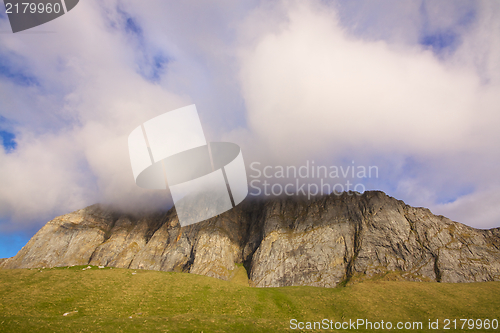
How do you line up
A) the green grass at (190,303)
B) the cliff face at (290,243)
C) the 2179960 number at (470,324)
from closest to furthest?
the green grass at (190,303) → the 2179960 number at (470,324) → the cliff face at (290,243)

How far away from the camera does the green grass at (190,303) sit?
30.2 meters

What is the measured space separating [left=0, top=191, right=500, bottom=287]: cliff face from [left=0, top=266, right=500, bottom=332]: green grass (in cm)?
2085

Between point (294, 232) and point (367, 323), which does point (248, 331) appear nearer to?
point (367, 323)

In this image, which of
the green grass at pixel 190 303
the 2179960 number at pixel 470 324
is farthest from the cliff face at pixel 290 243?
the 2179960 number at pixel 470 324

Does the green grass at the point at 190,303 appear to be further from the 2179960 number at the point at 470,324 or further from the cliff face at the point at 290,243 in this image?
the cliff face at the point at 290,243

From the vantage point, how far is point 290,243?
115 metres

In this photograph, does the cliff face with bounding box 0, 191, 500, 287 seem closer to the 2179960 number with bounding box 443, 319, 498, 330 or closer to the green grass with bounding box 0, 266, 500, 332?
the green grass with bounding box 0, 266, 500, 332

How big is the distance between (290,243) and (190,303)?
80151 mm

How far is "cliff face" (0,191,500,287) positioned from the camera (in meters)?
87.5

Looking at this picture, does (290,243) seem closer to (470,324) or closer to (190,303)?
(470,324)

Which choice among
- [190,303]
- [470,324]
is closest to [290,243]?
[470,324]

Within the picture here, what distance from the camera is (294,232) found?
4801 inches

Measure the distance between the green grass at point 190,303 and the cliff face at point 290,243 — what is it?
68.4ft

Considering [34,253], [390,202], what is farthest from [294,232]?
[34,253]
